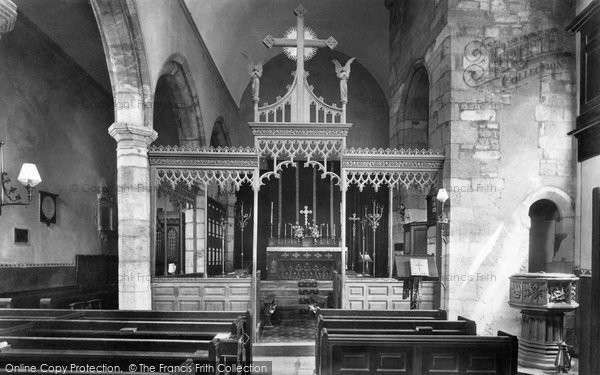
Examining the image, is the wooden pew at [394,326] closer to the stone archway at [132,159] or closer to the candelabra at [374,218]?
the stone archway at [132,159]

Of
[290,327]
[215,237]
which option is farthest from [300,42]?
[215,237]

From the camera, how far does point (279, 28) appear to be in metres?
15.4

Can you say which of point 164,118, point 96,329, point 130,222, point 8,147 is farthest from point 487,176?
point 164,118

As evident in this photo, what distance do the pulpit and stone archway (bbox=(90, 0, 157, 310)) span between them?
5817 millimetres

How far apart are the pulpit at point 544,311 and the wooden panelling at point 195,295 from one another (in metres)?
4.29

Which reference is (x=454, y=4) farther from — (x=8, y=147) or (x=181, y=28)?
(x=8, y=147)

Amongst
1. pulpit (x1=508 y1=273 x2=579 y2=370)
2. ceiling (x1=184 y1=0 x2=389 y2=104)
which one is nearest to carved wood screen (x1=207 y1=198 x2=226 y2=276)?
ceiling (x1=184 y1=0 x2=389 y2=104)

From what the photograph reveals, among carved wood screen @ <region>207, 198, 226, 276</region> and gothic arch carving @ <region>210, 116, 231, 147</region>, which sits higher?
gothic arch carving @ <region>210, 116, 231, 147</region>

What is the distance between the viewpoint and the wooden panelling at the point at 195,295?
7973 millimetres

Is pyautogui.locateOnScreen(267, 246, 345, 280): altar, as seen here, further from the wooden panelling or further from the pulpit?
the pulpit

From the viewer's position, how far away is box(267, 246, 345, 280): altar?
1233 cm

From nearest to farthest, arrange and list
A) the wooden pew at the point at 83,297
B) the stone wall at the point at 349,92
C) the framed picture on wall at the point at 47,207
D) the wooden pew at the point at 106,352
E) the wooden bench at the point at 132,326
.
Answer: the wooden pew at the point at 106,352, the wooden bench at the point at 132,326, the wooden pew at the point at 83,297, the framed picture on wall at the point at 47,207, the stone wall at the point at 349,92

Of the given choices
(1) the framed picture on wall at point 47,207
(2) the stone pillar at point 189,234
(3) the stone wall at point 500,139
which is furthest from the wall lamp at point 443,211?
(1) the framed picture on wall at point 47,207

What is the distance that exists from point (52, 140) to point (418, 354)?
8.65 metres
